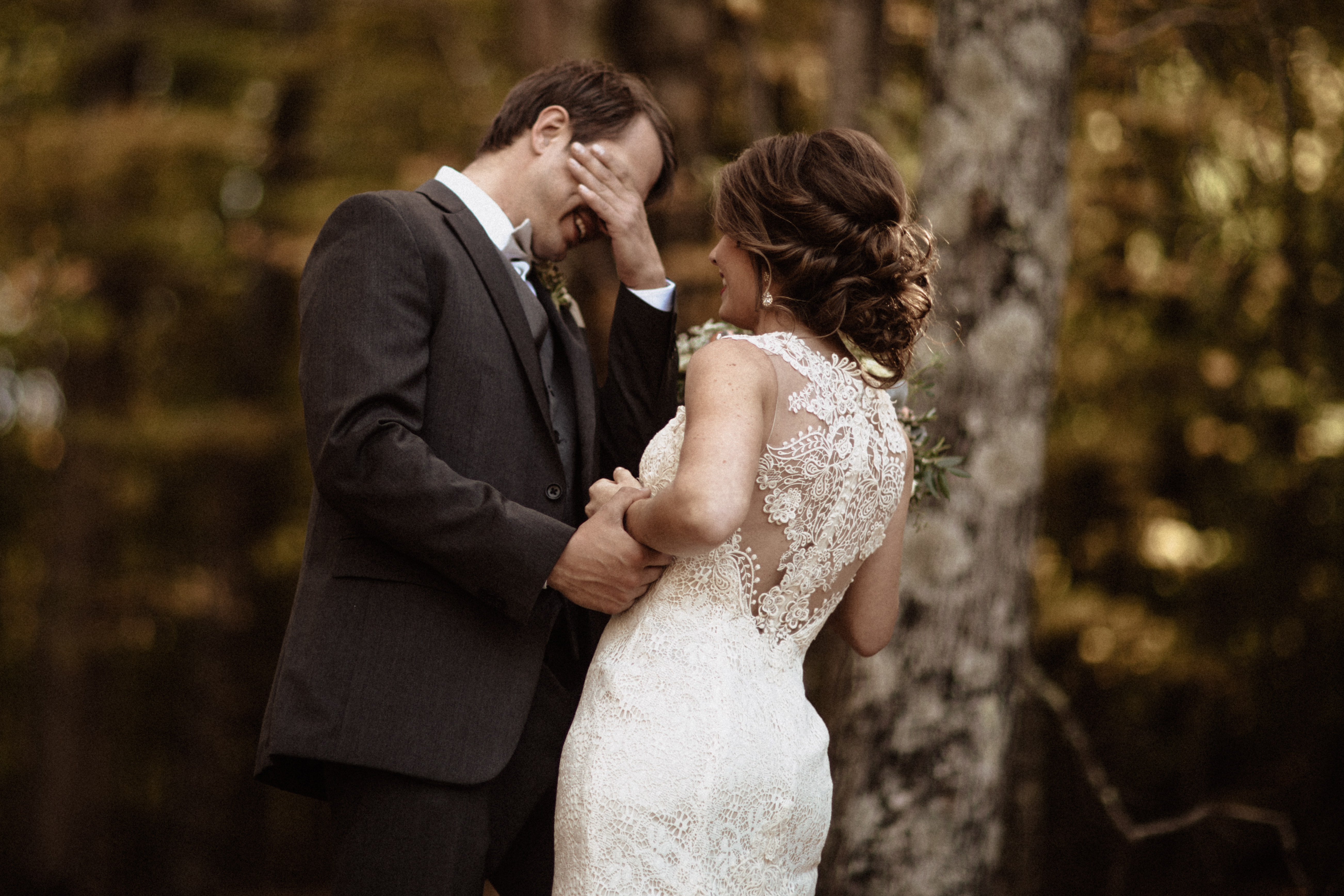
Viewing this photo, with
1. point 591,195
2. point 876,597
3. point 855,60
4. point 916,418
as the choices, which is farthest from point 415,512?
point 855,60

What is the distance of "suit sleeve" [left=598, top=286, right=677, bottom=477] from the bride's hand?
36 cm

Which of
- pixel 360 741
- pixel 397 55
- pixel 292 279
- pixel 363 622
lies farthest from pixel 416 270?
pixel 292 279

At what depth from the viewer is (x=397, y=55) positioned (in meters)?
8.30

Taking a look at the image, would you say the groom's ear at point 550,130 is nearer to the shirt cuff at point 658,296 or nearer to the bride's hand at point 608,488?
the shirt cuff at point 658,296

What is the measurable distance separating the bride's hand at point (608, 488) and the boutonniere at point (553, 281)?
1.77 ft

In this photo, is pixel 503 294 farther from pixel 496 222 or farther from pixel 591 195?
pixel 591 195

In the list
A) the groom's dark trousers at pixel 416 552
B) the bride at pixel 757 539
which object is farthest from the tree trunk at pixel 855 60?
the groom's dark trousers at pixel 416 552

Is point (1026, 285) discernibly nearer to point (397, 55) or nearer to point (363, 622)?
point (363, 622)

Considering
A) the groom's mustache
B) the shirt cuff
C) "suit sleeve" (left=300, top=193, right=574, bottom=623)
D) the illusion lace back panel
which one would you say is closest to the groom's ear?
the groom's mustache

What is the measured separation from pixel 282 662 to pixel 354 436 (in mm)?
467

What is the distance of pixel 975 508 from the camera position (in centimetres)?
312

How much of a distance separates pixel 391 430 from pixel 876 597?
1.03 metres

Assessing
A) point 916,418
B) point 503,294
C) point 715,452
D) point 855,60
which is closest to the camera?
point 715,452

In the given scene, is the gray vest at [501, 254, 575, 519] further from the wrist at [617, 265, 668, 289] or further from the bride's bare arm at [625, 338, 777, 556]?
the bride's bare arm at [625, 338, 777, 556]
